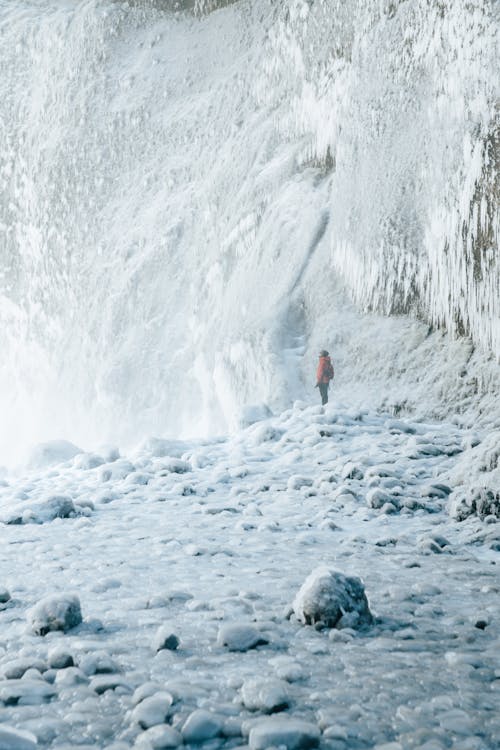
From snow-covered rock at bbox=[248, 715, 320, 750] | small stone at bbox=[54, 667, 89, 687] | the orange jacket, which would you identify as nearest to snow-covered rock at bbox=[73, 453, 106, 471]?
the orange jacket

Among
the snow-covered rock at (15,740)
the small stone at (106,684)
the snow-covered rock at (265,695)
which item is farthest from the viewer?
the small stone at (106,684)

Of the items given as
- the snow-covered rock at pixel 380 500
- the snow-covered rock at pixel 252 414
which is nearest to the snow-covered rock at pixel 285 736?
the snow-covered rock at pixel 380 500

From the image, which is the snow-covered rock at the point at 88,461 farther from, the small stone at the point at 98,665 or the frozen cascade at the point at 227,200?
the small stone at the point at 98,665

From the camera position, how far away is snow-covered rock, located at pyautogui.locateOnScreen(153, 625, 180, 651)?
8.93 feet

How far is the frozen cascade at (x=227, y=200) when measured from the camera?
31.8 ft

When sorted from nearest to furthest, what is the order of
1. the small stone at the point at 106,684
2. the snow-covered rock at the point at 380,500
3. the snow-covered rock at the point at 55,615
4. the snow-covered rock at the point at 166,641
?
the small stone at the point at 106,684
the snow-covered rock at the point at 166,641
the snow-covered rock at the point at 55,615
the snow-covered rock at the point at 380,500

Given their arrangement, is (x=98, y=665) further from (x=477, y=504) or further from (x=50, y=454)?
(x=50, y=454)

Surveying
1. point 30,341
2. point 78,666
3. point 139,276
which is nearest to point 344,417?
point 78,666

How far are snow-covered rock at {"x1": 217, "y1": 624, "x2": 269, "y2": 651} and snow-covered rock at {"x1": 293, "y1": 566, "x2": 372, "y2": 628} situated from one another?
11.4 inches

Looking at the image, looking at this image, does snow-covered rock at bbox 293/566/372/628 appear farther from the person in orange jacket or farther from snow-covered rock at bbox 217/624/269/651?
the person in orange jacket

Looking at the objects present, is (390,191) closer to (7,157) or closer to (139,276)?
(139,276)

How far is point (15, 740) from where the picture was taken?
1.89 metres

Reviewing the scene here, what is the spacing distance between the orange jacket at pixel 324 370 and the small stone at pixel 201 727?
8.44 m

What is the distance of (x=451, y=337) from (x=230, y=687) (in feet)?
25.8
